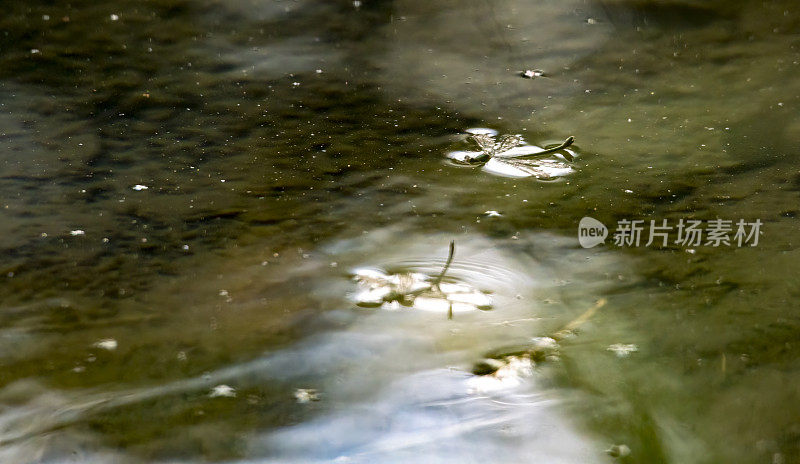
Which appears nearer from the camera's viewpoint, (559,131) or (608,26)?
(559,131)

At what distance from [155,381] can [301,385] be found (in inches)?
9.4

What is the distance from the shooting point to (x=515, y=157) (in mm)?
1883

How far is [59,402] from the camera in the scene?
1.19 meters

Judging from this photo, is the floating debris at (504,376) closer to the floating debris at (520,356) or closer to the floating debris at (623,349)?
the floating debris at (520,356)

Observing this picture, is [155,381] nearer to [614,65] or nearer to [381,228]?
[381,228]

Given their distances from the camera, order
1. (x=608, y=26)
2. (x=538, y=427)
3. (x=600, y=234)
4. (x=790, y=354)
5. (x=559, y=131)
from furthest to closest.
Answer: (x=608, y=26) → (x=559, y=131) → (x=600, y=234) → (x=790, y=354) → (x=538, y=427)

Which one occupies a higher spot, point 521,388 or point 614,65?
point 614,65

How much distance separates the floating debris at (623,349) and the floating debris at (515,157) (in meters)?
0.59

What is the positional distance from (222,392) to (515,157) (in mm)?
984

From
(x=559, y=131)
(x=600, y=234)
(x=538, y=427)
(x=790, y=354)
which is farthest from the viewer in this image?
(x=559, y=131)

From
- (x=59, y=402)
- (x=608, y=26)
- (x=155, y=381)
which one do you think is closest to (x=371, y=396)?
(x=155, y=381)

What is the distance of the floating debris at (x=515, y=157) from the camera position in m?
1.82

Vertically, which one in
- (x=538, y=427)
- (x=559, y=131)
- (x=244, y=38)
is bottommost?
(x=538, y=427)

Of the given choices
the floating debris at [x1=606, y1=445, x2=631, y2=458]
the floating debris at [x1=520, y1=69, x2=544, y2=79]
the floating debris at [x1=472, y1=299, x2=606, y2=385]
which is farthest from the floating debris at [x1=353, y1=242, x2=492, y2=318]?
the floating debris at [x1=520, y1=69, x2=544, y2=79]
